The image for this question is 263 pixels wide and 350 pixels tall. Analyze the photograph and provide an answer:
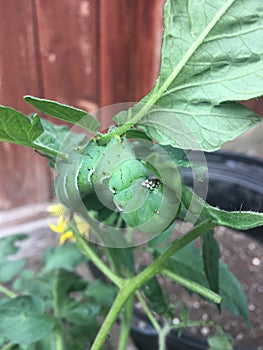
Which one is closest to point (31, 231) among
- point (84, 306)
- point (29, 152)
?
point (29, 152)

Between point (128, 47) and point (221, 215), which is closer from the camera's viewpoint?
point (221, 215)

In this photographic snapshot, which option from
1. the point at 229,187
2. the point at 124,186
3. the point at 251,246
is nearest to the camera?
the point at 124,186

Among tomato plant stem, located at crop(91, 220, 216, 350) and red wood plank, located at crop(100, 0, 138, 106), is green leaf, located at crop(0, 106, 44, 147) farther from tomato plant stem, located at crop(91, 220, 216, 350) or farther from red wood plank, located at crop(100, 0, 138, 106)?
red wood plank, located at crop(100, 0, 138, 106)

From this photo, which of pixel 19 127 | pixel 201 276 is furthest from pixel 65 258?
pixel 19 127

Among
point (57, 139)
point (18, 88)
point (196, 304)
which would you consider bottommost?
point (196, 304)

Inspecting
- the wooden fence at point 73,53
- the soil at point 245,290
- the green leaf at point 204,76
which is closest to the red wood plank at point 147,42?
the wooden fence at point 73,53

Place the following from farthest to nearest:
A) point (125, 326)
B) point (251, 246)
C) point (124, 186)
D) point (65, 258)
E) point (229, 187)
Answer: point (251, 246) → point (229, 187) → point (65, 258) → point (125, 326) → point (124, 186)

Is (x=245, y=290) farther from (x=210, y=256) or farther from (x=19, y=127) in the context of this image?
(x=19, y=127)
